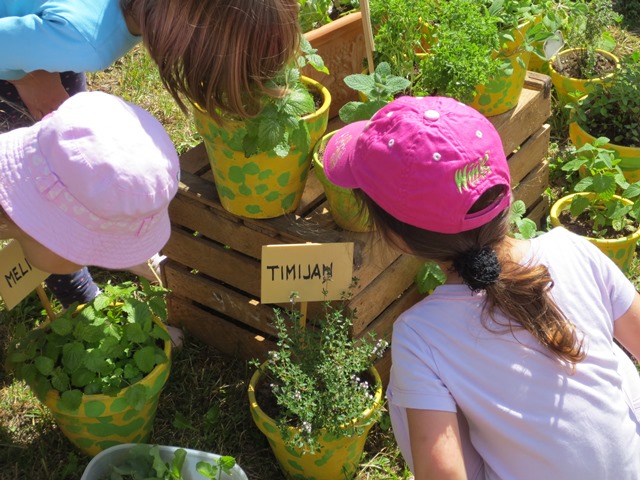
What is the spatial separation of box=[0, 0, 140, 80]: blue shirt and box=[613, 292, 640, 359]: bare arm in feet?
4.36

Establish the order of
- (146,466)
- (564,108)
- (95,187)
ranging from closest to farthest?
(95,187) < (146,466) < (564,108)

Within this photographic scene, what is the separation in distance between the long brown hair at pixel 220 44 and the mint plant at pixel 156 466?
2.63 ft

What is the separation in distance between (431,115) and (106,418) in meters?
1.15

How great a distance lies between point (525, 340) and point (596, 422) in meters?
0.21

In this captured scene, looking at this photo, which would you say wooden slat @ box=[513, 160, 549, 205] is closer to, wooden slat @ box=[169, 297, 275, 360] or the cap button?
wooden slat @ box=[169, 297, 275, 360]

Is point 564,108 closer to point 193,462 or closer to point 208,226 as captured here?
point 208,226

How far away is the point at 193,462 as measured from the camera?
1.88m

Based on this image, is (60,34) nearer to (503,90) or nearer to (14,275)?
(14,275)

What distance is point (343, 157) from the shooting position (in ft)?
5.27

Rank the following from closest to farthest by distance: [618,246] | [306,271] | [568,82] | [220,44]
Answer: [220,44] < [306,271] < [618,246] < [568,82]

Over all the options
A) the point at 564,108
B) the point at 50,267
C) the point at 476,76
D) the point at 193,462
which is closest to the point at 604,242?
the point at 476,76

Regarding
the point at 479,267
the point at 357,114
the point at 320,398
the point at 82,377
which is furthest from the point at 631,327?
the point at 82,377

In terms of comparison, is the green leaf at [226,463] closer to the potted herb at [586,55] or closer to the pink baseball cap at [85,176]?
the pink baseball cap at [85,176]

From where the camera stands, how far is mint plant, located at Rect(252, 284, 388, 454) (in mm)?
1855
